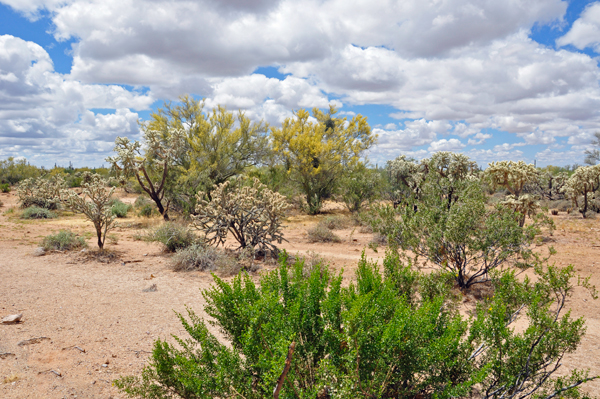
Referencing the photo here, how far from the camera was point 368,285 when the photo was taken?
13.0 feet

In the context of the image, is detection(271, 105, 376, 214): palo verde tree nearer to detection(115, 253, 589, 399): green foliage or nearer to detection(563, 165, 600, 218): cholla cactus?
detection(563, 165, 600, 218): cholla cactus

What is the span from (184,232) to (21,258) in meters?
4.69

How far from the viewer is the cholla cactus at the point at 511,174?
1603 centimetres

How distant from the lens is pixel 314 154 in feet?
81.1

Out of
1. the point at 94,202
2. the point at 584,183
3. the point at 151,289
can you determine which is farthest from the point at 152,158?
the point at 584,183

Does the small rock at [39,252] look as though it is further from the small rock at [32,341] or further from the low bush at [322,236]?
the low bush at [322,236]

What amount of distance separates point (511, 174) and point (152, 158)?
61.6ft

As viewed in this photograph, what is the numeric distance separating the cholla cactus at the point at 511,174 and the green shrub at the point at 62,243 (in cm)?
1722

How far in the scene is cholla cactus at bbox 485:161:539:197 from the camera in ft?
52.6

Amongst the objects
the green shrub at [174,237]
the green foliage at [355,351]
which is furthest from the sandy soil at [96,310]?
the green foliage at [355,351]

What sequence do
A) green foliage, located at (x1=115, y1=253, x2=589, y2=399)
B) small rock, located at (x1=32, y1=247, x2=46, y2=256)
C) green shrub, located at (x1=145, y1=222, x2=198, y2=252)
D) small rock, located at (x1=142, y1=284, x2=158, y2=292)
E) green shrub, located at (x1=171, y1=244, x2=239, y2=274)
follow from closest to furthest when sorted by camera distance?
green foliage, located at (x1=115, y1=253, x2=589, y2=399)
small rock, located at (x1=142, y1=284, x2=158, y2=292)
green shrub, located at (x1=171, y1=244, x2=239, y2=274)
small rock, located at (x1=32, y1=247, x2=46, y2=256)
green shrub, located at (x1=145, y1=222, x2=198, y2=252)

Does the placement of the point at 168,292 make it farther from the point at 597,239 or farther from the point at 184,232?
the point at 597,239

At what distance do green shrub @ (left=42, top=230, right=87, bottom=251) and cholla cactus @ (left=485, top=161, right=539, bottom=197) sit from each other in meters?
17.2

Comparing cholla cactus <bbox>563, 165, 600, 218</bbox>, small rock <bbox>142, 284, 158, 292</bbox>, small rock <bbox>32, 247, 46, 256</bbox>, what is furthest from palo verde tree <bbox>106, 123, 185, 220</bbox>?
cholla cactus <bbox>563, 165, 600, 218</bbox>
